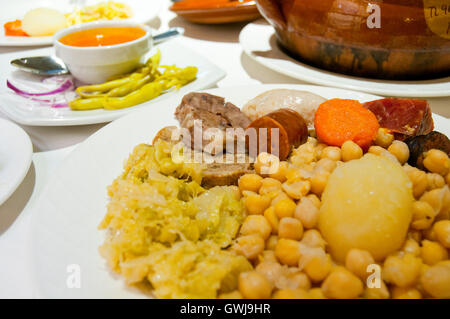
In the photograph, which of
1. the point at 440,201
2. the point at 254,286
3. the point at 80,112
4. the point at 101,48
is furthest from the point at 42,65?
the point at 440,201

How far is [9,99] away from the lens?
253 cm

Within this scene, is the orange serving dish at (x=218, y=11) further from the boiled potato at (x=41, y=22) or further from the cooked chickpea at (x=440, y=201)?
the cooked chickpea at (x=440, y=201)

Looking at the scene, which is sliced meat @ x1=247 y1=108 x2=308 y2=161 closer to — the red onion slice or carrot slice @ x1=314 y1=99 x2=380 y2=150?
carrot slice @ x1=314 y1=99 x2=380 y2=150

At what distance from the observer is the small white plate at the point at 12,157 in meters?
1.68

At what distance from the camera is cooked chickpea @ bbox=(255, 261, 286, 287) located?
55.6 inches

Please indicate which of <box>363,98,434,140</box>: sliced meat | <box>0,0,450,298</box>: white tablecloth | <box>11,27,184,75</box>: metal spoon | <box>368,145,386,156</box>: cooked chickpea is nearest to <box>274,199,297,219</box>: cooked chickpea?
<box>368,145,386,156</box>: cooked chickpea

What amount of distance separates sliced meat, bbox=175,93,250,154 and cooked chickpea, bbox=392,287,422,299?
1063 mm

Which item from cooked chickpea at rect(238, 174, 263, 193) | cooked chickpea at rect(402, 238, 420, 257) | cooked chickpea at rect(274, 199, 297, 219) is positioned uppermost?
cooked chickpea at rect(238, 174, 263, 193)

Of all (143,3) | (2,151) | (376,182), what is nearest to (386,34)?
(376,182)

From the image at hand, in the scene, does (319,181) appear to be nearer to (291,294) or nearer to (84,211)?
(291,294)

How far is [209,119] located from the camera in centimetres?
211

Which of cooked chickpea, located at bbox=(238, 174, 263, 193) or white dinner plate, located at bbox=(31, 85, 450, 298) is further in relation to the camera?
cooked chickpea, located at bbox=(238, 174, 263, 193)

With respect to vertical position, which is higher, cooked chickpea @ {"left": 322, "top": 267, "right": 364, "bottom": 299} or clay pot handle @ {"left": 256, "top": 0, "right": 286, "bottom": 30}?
clay pot handle @ {"left": 256, "top": 0, "right": 286, "bottom": 30}

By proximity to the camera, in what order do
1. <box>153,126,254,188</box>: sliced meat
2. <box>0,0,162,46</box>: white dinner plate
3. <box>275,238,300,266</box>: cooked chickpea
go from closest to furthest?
<box>275,238,300,266</box>: cooked chickpea, <box>153,126,254,188</box>: sliced meat, <box>0,0,162,46</box>: white dinner plate
